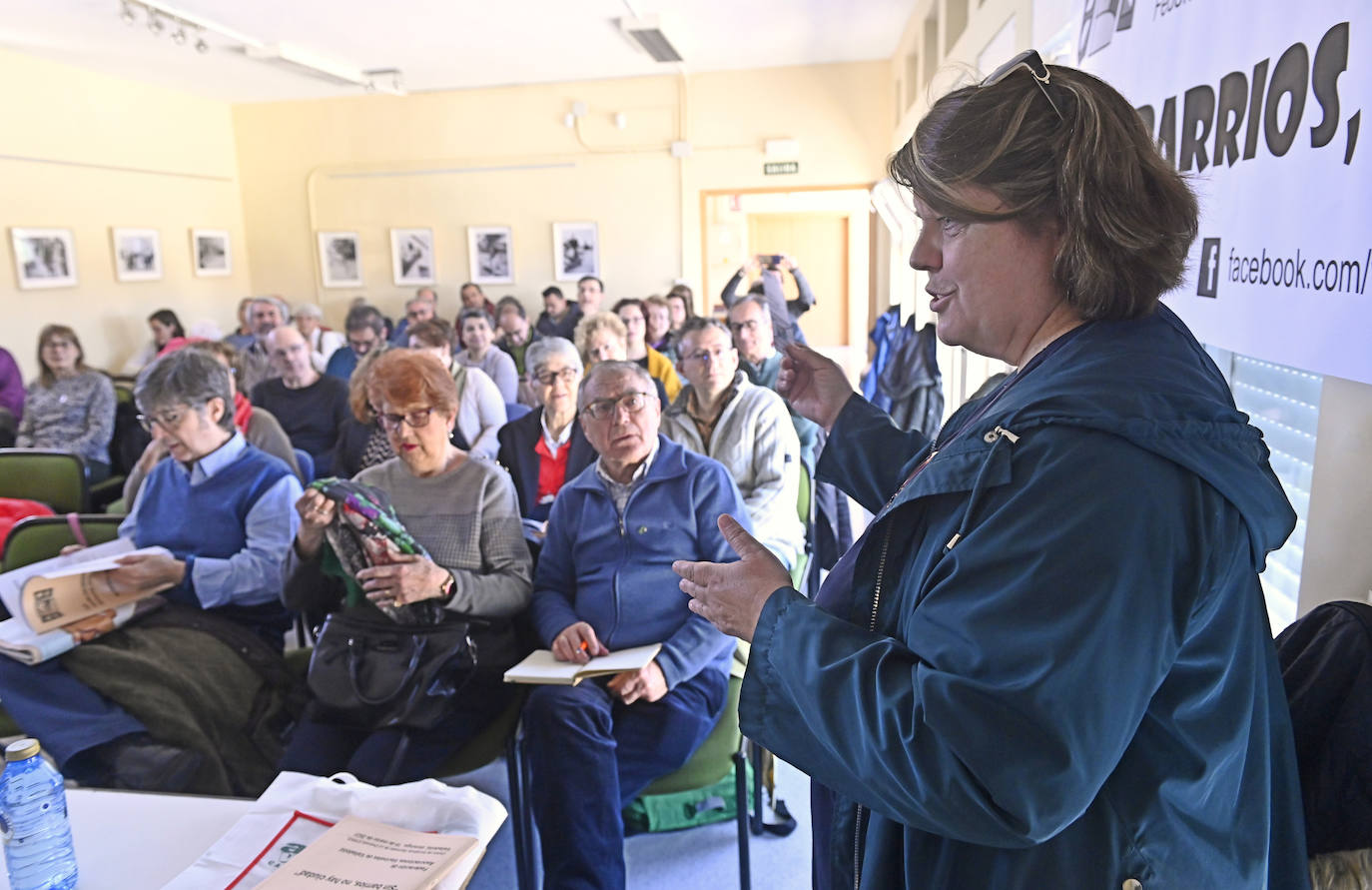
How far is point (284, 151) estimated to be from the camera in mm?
10188

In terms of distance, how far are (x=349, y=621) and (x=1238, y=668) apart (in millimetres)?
1984

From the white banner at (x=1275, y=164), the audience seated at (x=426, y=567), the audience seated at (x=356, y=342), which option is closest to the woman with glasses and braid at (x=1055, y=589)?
the white banner at (x=1275, y=164)

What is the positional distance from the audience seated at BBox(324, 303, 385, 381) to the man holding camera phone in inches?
107

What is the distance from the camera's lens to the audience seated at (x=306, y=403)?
4637 mm

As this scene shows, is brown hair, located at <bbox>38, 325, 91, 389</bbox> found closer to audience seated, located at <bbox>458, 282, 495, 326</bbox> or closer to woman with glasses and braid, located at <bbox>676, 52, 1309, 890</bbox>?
audience seated, located at <bbox>458, 282, 495, 326</bbox>

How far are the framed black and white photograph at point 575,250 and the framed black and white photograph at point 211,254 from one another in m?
3.90

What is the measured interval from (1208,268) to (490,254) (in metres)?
9.12

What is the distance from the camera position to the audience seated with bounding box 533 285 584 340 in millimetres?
8703

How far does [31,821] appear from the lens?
4.00ft

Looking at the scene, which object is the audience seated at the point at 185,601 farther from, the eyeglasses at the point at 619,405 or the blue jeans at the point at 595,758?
the eyeglasses at the point at 619,405

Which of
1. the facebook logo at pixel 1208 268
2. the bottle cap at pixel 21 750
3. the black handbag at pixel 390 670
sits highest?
the facebook logo at pixel 1208 268

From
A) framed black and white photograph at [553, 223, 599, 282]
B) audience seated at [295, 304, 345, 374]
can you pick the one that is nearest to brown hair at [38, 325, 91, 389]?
audience seated at [295, 304, 345, 374]

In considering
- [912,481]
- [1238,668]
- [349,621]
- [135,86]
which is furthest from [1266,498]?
[135,86]

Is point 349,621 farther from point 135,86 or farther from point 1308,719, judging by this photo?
point 135,86
